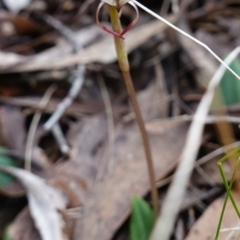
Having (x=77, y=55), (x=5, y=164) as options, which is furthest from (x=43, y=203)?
(x=77, y=55)

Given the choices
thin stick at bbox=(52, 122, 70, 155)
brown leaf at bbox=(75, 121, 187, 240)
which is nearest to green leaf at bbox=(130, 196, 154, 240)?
brown leaf at bbox=(75, 121, 187, 240)

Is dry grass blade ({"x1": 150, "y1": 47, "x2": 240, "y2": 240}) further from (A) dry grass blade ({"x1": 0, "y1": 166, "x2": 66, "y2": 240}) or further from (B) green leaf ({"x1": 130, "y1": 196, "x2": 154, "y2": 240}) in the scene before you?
(A) dry grass blade ({"x1": 0, "y1": 166, "x2": 66, "y2": 240})

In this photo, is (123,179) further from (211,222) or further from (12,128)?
(12,128)

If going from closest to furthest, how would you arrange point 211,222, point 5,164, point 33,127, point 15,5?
point 211,222, point 5,164, point 33,127, point 15,5

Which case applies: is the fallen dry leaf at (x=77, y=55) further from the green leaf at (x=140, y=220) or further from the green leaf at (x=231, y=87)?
the green leaf at (x=140, y=220)

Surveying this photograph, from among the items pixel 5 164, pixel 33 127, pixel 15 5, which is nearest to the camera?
pixel 5 164

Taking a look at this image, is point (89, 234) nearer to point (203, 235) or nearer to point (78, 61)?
point (203, 235)
